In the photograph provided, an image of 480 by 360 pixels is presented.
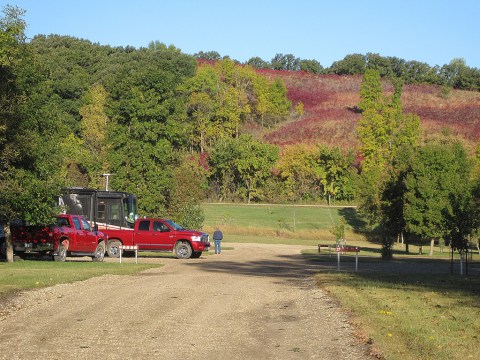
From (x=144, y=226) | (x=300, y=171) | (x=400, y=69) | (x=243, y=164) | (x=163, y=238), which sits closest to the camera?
(x=163, y=238)

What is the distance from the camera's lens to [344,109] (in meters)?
118

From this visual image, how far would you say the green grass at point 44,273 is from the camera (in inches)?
764

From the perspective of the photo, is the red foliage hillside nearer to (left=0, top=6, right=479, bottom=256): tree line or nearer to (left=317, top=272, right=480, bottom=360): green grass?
(left=0, top=6, right=479, bottom=256): tree line

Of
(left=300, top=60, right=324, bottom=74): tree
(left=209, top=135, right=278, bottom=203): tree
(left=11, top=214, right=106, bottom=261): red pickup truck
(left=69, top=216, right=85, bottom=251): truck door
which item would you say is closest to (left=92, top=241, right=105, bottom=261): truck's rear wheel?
(left=11, top=214, right=106, bottom=261): red pickup truck

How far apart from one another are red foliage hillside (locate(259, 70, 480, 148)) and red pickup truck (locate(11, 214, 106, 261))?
209 feet

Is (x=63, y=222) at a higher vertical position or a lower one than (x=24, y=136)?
lower

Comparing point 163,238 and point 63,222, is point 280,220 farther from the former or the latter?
point 63,222

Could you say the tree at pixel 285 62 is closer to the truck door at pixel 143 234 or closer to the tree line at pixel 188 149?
the tree line at pixel 188 149

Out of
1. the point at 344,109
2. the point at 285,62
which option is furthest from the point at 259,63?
the point at 344,109

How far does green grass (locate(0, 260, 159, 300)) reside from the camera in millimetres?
19400

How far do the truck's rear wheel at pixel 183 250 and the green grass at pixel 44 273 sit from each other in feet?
25.3

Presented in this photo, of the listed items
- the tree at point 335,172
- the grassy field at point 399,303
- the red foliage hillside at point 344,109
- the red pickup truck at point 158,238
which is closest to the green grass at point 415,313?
the grassy field at point 399,303

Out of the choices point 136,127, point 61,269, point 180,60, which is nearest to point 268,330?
point 61,269

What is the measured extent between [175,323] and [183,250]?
83.0 feet
